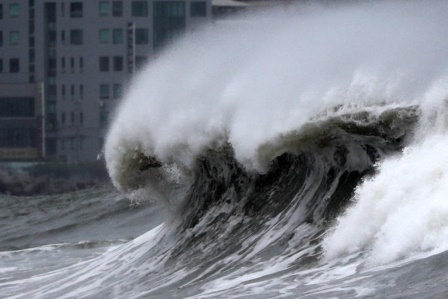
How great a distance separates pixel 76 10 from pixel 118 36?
3.36 metres

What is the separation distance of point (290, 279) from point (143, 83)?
9408 millimetres

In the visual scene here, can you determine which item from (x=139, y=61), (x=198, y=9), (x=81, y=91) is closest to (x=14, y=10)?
(x=81, y=91)

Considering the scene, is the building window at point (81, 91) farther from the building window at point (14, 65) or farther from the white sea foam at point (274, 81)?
the white sea foam at point (274, 81)

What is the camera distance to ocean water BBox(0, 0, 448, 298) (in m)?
12.5

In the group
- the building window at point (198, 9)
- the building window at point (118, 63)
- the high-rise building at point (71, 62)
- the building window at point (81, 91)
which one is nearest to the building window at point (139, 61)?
the high-rise building at point (71, 62)

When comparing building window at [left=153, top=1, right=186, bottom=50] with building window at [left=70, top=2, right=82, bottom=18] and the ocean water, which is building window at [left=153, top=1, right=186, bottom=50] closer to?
building window at [left=70, top=2, right=82, bottom=18]

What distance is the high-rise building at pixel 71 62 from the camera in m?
77.9

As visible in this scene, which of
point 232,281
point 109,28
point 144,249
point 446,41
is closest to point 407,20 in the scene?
point 446,41

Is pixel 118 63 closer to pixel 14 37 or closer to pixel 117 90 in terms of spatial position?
pixel 117 90

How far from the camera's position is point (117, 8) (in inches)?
3135

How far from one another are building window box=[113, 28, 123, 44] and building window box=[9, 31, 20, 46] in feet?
22.6

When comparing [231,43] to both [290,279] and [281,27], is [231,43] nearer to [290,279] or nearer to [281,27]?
[281,27]

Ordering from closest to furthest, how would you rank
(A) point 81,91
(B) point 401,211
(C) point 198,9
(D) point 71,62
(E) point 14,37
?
(B) point 401,211 → (C) point 198,9 → (A) point 81,91 → (D) point 71,62 → (E) point 14,37

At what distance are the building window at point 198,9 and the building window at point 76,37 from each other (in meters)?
7.31
